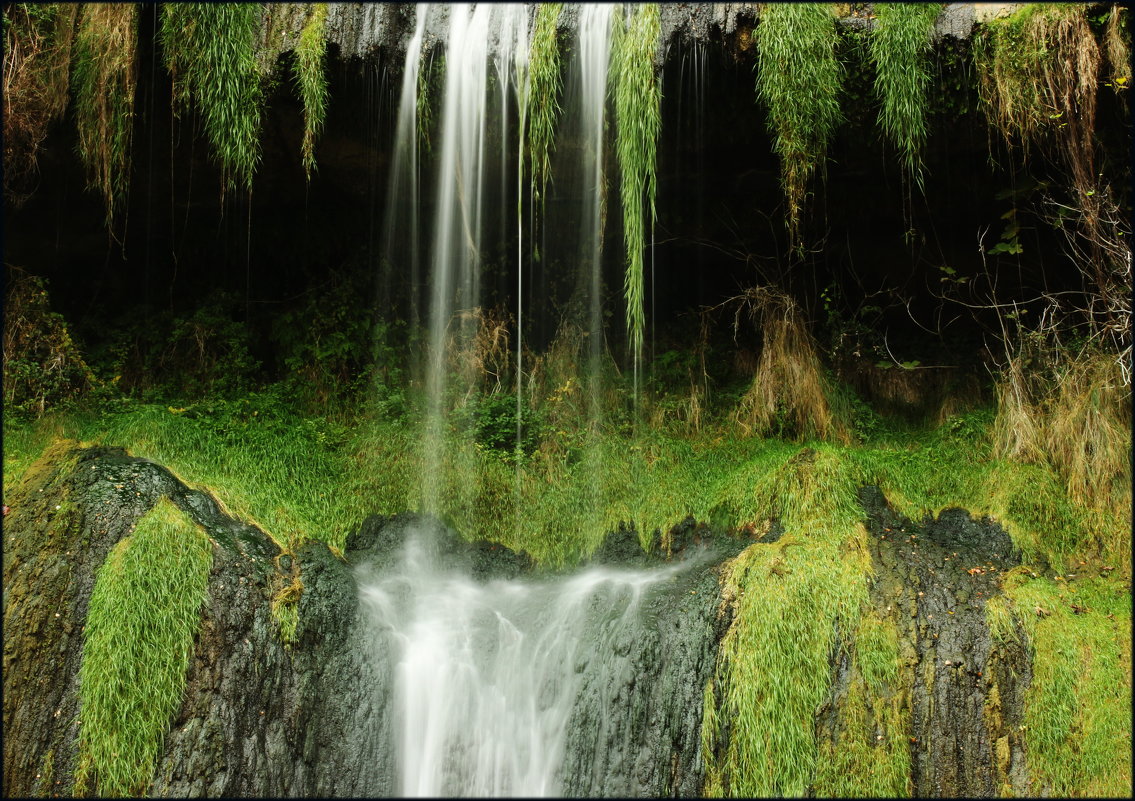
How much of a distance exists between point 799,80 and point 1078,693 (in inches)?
169

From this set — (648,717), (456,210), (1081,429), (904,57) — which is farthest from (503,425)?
(1081,429)

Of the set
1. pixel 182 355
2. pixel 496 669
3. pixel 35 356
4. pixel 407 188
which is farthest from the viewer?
pixel 182 355

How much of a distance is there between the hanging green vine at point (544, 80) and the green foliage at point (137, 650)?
12.7 feet

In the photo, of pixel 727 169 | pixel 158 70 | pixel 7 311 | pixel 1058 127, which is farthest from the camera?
pixel 727 169

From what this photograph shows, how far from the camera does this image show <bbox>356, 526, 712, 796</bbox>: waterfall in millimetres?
4184

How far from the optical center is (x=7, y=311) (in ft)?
20.6

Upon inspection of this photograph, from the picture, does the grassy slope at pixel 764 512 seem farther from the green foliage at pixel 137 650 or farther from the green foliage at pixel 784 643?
the green foliage at pixel 137 650

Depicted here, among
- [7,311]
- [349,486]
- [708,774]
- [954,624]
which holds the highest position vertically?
[7,311]

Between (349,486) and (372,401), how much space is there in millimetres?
1326

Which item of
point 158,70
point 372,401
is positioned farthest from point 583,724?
point 158,70

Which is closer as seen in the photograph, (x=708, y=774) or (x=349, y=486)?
(x=708, y=774)

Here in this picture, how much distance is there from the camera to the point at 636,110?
5480 millimetres

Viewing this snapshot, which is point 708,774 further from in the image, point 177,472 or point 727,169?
point 727,169

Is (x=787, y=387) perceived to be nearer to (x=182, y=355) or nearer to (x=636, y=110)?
(x=636, y=110)
